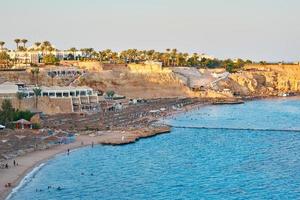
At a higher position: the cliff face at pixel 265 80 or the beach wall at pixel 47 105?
the cliff face at pixel 265 80

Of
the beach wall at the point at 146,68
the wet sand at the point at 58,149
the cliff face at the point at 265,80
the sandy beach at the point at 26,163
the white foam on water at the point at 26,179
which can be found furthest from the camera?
the cliff face at the point at 265,80

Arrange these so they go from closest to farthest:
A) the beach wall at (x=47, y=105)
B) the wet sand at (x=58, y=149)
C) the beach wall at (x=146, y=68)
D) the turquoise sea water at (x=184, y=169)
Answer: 1. the turquoise sea water at (x=184, y=169)
2. the wet sand at (x=58, y=149)
3. the beach wall at (x=47, y=105)
4. the beach wall at (x=146, y=68)

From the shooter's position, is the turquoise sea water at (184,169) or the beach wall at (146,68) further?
the beach wall at (146,68)

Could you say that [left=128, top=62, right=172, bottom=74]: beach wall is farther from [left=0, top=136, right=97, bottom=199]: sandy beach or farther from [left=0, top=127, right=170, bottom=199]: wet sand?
[left=0, top=136, right=97, bottom=199]: sandy beach

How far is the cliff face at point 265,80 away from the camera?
13575 centimetres

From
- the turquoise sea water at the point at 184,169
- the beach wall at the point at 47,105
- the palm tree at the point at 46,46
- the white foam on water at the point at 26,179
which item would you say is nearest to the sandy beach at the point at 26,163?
the white foam on water at the point at 26,179

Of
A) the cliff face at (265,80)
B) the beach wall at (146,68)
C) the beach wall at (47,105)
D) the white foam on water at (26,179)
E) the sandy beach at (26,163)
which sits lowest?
the white foam on water at (26,179)

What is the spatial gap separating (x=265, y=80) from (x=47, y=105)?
78.0 metres

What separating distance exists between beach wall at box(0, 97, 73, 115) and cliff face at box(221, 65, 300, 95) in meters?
53.8

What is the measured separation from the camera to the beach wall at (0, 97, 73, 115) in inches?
3115

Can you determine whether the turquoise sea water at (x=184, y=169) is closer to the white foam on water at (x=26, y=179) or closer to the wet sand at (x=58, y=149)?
the white foam on water at (x=26, y=179)

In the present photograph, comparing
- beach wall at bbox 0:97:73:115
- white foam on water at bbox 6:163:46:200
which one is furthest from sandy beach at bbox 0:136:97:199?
beach wall at bbox 0:97:73:115

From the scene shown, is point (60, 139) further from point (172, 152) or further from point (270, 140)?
point (270, 140)

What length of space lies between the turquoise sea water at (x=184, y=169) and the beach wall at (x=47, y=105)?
19.2 meters
